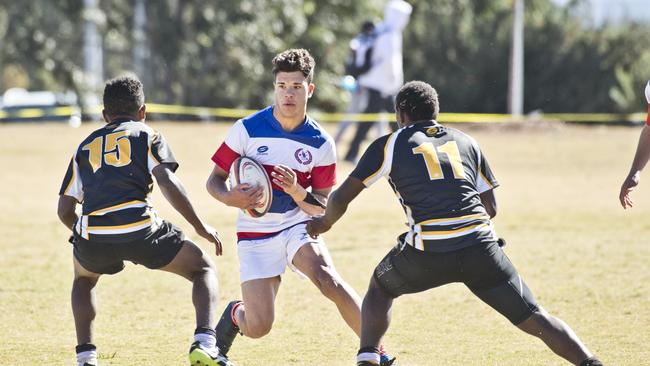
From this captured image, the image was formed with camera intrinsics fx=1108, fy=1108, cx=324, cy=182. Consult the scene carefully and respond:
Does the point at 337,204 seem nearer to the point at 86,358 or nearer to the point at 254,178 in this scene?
the point at 254,178

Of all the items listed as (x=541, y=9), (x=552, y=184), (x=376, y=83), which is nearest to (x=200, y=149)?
(x=376, y=83)

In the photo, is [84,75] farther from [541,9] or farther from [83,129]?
[541,9]

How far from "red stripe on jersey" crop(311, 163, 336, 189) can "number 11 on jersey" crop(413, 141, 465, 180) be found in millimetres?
945

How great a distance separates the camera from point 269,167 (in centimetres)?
660

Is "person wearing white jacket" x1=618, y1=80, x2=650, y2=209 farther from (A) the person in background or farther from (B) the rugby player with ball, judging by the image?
(A) the person in background

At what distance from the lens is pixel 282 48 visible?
32469 millimetres

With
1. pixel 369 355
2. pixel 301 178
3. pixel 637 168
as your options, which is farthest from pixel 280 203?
pixel 637 168

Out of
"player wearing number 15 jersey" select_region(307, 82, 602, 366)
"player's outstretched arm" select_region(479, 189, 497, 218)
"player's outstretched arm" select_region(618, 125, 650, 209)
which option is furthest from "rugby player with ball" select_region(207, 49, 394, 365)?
"player's outstretched arm" select_region(618, 125, 650, 209)

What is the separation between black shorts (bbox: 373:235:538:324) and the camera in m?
5.75

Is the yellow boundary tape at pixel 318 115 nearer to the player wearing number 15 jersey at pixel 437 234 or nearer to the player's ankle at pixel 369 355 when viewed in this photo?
the player wearing number 15 jersey at pixel 437 234

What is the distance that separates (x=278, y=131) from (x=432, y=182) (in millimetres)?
1219

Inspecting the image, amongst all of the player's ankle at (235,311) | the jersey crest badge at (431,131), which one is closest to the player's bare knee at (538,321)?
the jersey crest badge at (431,131)

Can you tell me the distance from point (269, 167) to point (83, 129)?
1963 cm

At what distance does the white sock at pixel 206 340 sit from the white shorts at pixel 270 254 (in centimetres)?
49
